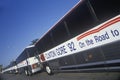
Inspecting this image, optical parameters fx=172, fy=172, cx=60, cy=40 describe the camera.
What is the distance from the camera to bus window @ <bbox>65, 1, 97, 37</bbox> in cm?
680

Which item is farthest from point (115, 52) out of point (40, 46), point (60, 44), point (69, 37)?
point (40, 46)

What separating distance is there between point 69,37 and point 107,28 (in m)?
3.45

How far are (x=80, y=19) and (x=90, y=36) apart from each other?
1.03m

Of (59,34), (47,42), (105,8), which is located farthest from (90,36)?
(47,42)

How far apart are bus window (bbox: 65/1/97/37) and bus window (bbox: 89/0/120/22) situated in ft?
0.98

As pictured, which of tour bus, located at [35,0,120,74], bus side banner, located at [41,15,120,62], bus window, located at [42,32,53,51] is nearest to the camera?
bus side banner, located at [41,15,120,62]

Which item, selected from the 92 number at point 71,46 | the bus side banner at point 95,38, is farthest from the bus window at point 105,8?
the 92 number at point 71,46

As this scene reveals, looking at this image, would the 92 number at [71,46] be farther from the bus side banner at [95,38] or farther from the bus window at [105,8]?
the bus window at [105,8]

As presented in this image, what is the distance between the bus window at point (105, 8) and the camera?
217 inches

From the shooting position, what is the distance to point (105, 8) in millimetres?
5918

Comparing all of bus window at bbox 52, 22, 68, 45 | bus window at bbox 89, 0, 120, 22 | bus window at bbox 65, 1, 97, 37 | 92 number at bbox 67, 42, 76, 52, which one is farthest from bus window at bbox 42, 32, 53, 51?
bus window at bbox 89, 0, 120, 22

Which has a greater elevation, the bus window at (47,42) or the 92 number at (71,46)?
the bus window at (47,42)

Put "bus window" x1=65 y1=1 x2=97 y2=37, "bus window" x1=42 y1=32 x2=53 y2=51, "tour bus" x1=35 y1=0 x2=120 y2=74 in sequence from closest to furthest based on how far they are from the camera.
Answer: "tour bus" x1=35 y1=0 x2=120 y2=74 → "bus window" x1=65 y1=1 x2=97 y2=37 → "bus window" x1=42 y1=32 x2=53 y2=51

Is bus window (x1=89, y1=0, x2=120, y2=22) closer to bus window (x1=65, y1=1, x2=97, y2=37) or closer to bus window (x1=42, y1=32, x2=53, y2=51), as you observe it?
bus window (x1=65, y1=1, x2=97, y2=37)
